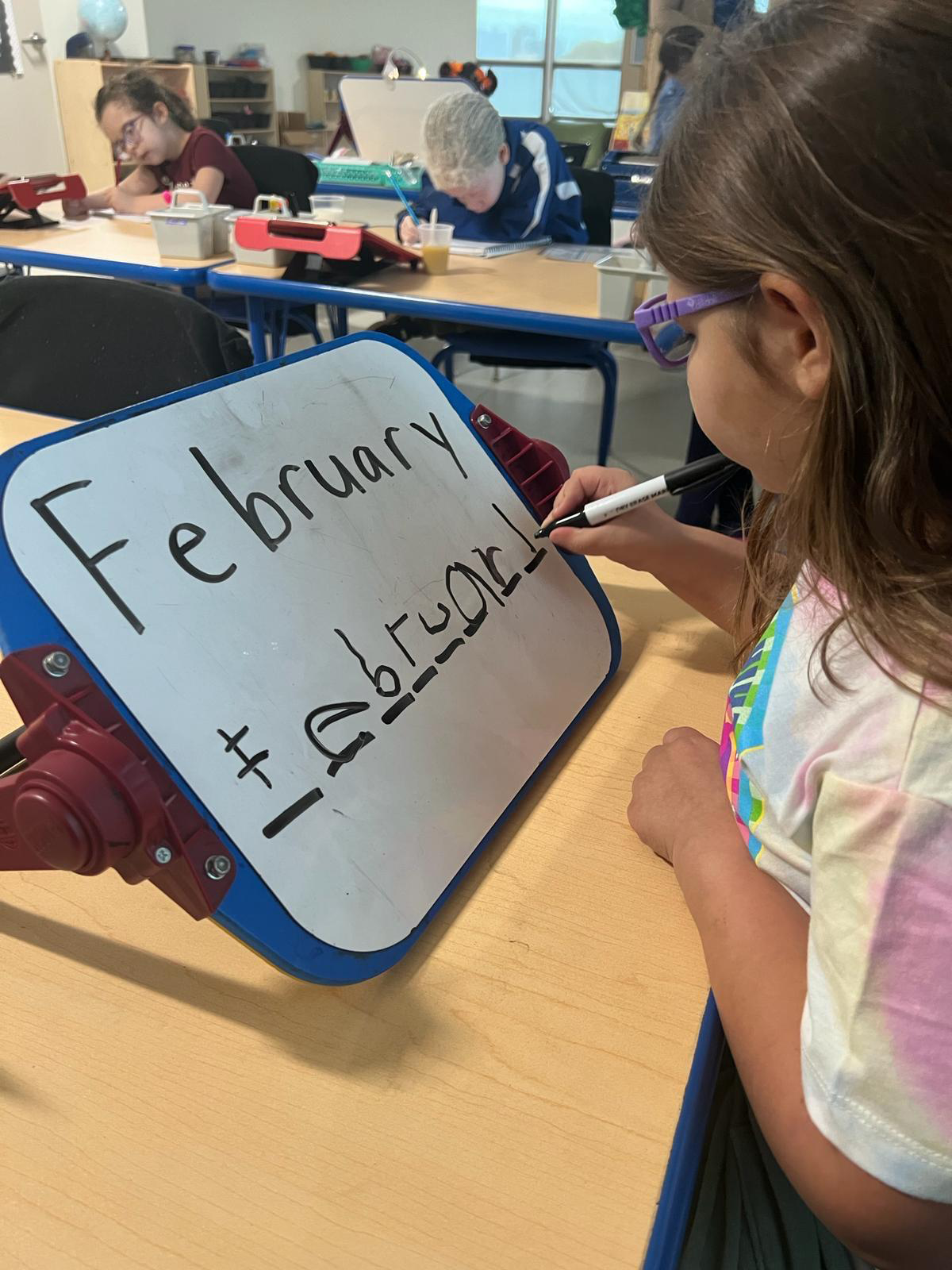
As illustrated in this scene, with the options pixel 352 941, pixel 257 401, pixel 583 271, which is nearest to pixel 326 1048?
pixel 352 941

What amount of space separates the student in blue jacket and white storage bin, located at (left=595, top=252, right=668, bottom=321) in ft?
2.89

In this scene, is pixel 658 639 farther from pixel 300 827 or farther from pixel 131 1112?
pixel 131 1112

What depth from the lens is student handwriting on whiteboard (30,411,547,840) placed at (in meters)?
0.40

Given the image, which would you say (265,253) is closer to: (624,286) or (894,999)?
(624,286)

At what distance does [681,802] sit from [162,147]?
3.22m

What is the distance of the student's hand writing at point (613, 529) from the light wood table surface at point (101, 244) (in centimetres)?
158

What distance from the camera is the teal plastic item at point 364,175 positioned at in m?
2.73

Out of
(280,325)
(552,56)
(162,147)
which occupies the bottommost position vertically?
(280,325)

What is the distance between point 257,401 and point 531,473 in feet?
0.78

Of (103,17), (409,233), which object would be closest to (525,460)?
(409,233)

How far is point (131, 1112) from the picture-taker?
354 millimetres

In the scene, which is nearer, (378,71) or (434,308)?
(434,308)

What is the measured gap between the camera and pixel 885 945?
1.08 feet

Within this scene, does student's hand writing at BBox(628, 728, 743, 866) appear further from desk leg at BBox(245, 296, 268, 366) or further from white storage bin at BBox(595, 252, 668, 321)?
desk leg at BBox(245, 296, 268, 366)
